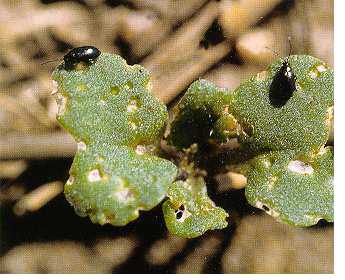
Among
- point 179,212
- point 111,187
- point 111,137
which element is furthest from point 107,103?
point 179,212

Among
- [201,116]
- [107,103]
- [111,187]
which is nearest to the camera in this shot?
[111,187]

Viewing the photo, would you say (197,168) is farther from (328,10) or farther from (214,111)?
(328,10)

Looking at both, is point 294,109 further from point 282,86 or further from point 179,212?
point 179,212

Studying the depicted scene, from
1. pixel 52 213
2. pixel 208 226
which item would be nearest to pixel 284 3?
pixel 208 226

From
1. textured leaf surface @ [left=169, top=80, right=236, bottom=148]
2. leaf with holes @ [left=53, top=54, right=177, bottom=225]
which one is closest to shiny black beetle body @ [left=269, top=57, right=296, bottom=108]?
textured leaf surface @ [left=169, top=80, right=236, bottom=148]

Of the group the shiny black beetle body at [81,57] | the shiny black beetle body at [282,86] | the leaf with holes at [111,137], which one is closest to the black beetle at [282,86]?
the shiny black beetle body at [282,86]

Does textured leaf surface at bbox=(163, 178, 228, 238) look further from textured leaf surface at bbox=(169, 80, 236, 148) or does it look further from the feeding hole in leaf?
textured leaf surface at bbox=(169, 80, 236, 148)
